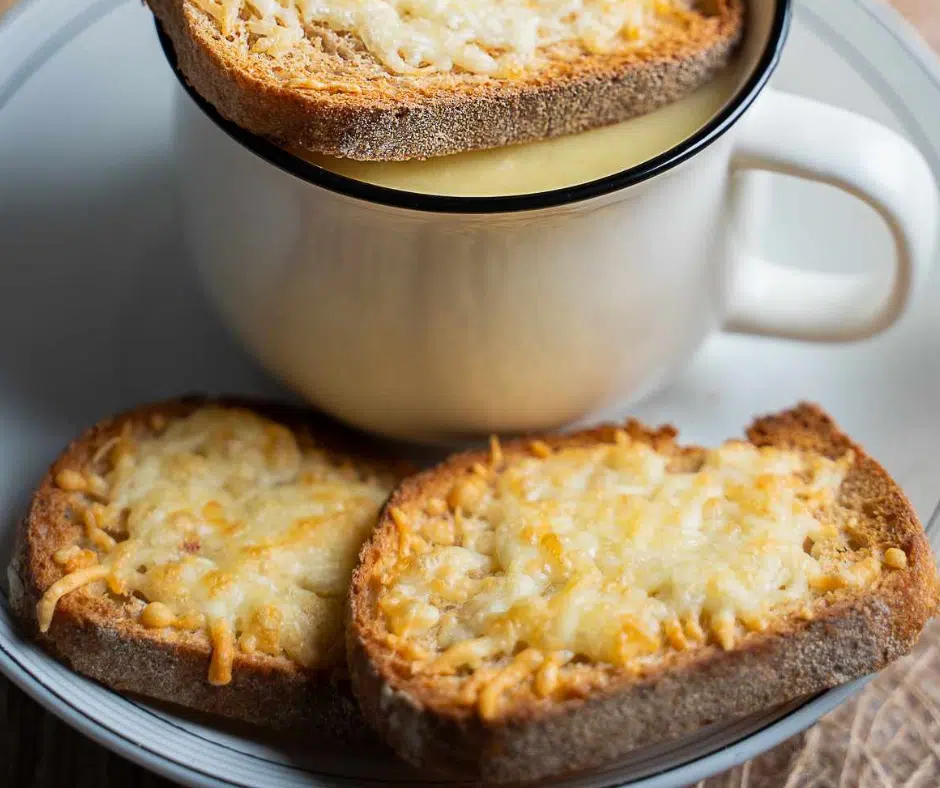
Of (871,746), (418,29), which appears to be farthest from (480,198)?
(871,746)

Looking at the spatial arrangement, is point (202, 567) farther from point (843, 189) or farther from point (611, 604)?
point (843, 189)

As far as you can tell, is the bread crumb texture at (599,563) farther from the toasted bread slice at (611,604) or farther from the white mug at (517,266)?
the white mug at (517,266)

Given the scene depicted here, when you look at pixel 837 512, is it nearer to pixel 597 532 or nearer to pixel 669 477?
pixel 669 477

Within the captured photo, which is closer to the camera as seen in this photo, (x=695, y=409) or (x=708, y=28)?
(x=708, y=28)

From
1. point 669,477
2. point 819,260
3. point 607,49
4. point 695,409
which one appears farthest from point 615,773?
point 819,260

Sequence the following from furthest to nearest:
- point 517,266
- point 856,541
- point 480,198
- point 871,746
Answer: point 871,746, point 856,541, point 517,266, point 480,198

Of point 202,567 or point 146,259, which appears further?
point 146,259
